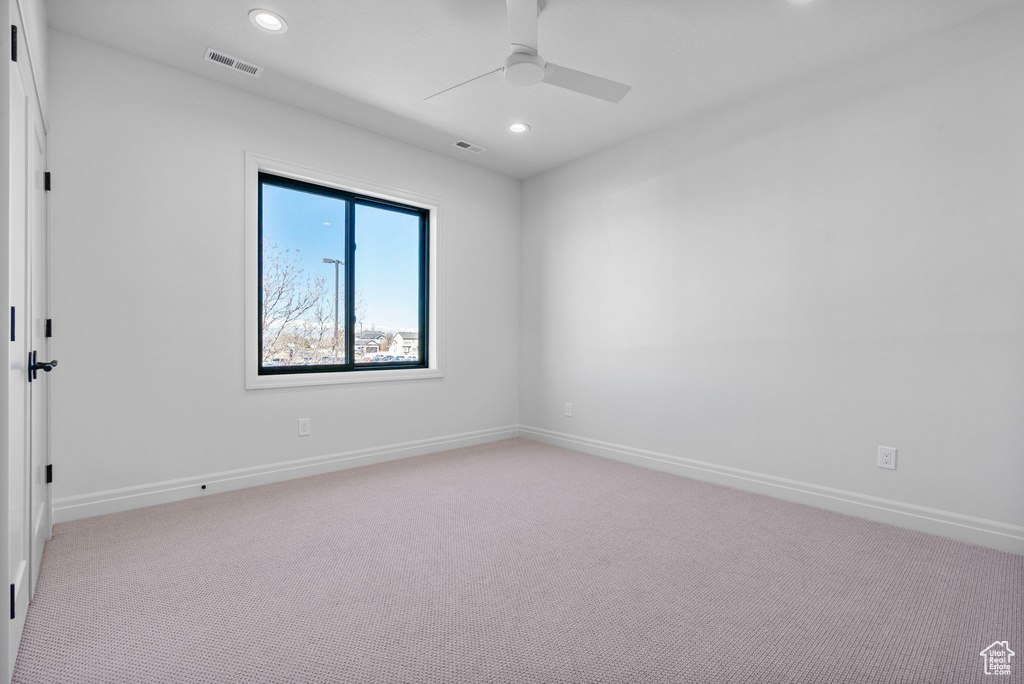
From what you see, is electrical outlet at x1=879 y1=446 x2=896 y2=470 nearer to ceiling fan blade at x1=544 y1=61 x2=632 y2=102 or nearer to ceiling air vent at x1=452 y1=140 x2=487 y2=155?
ceiling fan blade at x1=544 y1=61 x2=632 y2=102

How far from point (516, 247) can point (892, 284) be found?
303cm

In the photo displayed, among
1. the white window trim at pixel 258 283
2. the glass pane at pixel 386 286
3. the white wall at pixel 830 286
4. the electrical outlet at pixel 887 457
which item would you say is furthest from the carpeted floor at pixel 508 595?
the glass pane at pixel 386 286

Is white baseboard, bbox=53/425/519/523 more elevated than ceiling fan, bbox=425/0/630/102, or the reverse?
ceiling fan, bbox=425/0/630/102

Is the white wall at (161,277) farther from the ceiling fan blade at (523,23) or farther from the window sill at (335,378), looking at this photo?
the ceiling fan blade at (523,23)

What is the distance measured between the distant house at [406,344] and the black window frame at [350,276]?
35 millimetres

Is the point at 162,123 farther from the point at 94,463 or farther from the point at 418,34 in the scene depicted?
the point at 94,463

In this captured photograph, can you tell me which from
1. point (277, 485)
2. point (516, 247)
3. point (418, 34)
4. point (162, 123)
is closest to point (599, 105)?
point (418, 34)

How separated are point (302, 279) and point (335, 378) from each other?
75 centimetres

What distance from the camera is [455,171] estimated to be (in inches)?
176

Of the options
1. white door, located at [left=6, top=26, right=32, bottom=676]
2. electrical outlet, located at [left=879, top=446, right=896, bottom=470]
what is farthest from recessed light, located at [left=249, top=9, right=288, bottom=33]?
electrical outlet, located at [left=879, top=446, right=896, bottom=470]

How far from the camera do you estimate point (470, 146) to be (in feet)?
13.6

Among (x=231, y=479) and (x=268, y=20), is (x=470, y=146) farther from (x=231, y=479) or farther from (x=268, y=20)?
(x=231, y=479)

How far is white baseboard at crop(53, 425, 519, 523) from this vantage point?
271 centimetres

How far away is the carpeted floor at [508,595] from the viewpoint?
1.54 metres
